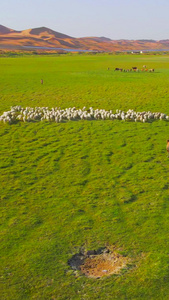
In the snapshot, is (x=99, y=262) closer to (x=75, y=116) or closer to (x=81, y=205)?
(x=81, y=205)

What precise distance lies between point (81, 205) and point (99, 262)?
3.44 metres

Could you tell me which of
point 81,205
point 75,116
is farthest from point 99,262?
point 75,116

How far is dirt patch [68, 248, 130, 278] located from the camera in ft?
32.8

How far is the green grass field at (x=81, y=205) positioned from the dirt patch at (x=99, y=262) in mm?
219

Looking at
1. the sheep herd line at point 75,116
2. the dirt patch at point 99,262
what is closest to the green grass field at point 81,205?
the dirt patch at point 99,262

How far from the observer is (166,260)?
33.7 feet

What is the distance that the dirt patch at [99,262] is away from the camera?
10.0 metres

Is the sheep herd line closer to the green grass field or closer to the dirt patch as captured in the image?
the green grass field

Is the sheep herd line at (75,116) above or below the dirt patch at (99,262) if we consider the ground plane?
above

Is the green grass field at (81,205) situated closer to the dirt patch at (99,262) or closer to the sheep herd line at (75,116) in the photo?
the dirt patch at (99,262)

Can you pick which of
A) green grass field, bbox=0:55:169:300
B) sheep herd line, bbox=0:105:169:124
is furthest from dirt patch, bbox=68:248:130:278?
sheep herd line, bbox=0:105:169:124

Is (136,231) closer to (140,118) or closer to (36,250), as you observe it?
(36,250)

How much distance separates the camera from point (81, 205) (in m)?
13.6

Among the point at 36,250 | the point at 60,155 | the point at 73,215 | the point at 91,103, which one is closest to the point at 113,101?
the point at 91,103
